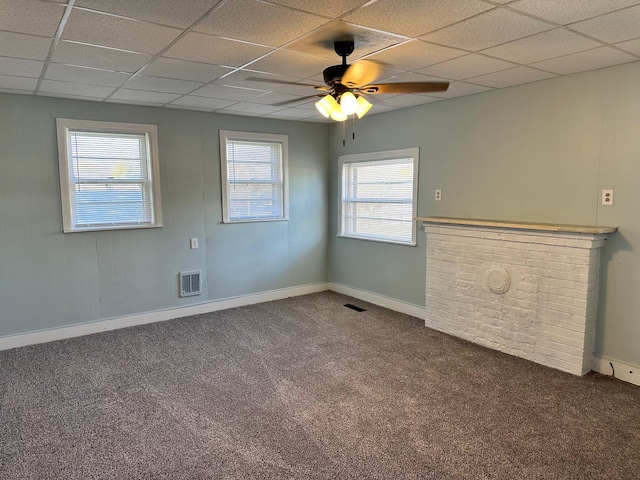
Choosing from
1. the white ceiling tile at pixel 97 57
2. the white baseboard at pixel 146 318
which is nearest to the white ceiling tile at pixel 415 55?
the white ceiling tile at pixel 97 57

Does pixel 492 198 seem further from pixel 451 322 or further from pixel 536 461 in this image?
pixel 536 461

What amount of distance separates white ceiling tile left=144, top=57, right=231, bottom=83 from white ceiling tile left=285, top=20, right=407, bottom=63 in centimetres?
76

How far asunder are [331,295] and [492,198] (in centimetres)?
267

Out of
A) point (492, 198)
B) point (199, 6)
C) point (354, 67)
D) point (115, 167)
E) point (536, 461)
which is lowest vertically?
point (536, 461)

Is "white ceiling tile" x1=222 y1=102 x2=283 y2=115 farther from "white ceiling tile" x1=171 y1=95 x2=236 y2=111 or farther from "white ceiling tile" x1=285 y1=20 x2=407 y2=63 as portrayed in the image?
"white ceiling tile" x1=285 y1=20 x2=407 y2=63

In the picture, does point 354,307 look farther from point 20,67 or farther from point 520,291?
point 20,67

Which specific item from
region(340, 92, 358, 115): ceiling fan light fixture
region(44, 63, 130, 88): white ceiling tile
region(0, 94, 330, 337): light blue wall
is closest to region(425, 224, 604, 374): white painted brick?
region(340, 92, 358, 115): ceiling fan light fixture

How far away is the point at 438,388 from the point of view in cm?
314

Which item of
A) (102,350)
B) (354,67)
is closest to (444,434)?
(354,67)

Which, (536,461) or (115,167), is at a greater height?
(115,167)

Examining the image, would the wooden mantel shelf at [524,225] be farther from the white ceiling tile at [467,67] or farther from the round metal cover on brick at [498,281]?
the white ceiling tile at [467,67]

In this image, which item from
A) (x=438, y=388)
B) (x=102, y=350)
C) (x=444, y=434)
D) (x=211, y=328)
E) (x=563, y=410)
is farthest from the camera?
(x=211, y=328)

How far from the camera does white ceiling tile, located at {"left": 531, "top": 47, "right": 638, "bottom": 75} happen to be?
2.82m

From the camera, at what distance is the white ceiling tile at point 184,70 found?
2994mm
